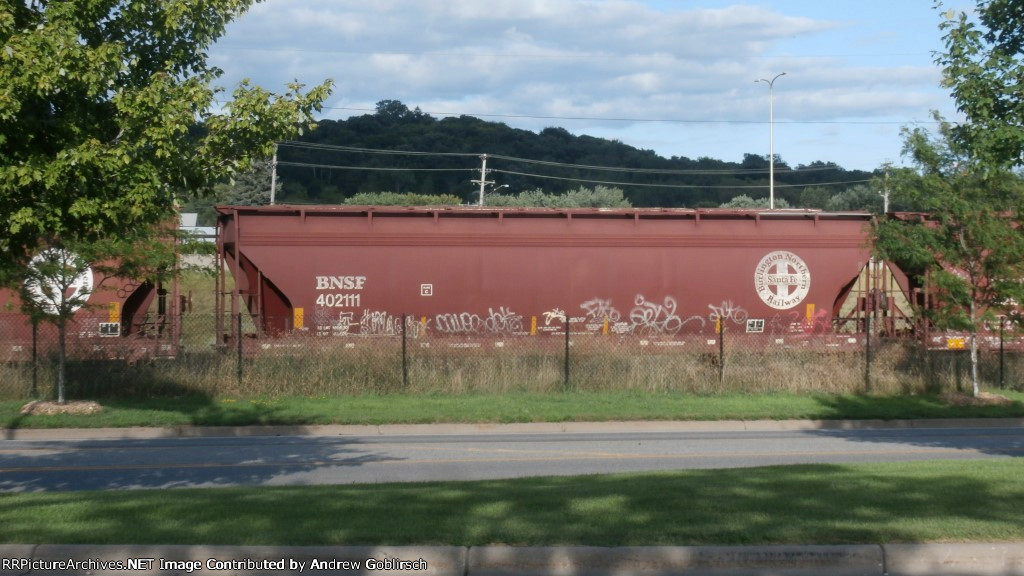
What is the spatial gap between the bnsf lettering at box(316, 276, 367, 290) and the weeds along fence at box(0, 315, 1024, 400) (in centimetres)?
118

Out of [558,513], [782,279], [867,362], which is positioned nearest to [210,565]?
[558,513]

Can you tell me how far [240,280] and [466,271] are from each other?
510 centimetres

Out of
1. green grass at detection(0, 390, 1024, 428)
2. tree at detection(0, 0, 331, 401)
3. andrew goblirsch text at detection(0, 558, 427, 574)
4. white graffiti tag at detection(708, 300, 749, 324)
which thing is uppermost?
tree at detection(0, 0, 331, 401)

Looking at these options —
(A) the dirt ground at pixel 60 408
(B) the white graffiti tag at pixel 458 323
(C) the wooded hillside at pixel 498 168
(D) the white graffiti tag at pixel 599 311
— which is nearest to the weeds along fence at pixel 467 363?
(B) the white graffiti tag at pixel 458 323

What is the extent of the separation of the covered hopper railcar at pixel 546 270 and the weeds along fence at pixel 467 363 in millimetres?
508

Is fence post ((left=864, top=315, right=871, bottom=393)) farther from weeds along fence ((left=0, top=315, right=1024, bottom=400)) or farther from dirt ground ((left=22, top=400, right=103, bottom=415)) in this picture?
dirt ground ((left=22, top=400, right=103, bottom=415))

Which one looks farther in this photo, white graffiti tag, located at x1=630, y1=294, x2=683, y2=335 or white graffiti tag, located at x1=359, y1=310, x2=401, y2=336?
white graffiti tag, located at x1=630, y1=294, x2=683, y2=335

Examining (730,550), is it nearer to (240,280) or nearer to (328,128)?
(240,280)

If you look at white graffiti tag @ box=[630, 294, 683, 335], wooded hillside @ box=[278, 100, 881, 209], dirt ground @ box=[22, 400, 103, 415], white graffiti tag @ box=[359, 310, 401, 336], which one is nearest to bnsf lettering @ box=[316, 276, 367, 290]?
white graffiti tag @ box=[359, 310, 401, 336]

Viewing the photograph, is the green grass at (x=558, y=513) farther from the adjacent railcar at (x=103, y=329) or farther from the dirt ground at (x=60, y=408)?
the adjacent railcar at (x=103, y=329)

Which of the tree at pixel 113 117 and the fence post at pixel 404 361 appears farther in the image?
the fence post at pixel 404 361

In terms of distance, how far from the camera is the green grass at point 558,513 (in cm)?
725

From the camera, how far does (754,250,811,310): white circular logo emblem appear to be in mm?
23984

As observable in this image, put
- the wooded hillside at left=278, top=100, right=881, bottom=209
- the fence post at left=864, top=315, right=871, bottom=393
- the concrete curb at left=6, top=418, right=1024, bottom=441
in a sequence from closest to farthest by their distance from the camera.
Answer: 1. the concrete curb at left=6, top=418, right=1024, bottom=441
2. the fence post at left=864, top=315, right=871, bottom=393
3. the wooded hillside at left=278, top=100, right=881, bottom=209
